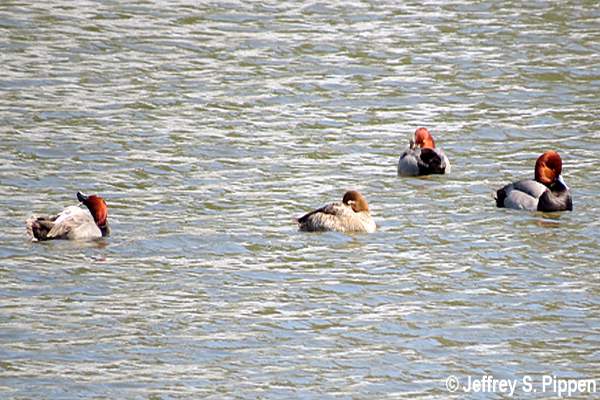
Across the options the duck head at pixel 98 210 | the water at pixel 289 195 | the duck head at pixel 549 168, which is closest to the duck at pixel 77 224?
the duck head at pixel 98 210

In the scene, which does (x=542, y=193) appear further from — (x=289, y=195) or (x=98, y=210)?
(x=98, y=210)

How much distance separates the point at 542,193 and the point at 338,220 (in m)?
2.22

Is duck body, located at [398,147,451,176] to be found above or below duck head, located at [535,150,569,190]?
below

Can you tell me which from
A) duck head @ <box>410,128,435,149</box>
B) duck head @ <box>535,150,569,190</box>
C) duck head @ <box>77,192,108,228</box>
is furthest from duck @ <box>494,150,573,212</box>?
duck head @ <box>77,192,108,228</box>

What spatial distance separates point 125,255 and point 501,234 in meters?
3.50

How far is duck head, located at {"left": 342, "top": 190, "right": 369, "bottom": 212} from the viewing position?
44.4 ft

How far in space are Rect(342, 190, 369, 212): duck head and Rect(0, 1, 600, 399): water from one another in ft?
0.98

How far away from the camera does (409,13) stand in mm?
24156

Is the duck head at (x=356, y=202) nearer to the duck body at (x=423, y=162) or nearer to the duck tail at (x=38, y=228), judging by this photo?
the duck body at (x=423, y=162)

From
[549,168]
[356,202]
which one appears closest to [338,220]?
[356,202]

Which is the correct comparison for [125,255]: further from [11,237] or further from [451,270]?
[451,270]

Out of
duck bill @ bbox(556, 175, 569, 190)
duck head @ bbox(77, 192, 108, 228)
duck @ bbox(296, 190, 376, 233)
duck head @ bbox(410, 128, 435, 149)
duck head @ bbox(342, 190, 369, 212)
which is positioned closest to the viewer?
duck head @ bbox(77, 192, 108, 228)

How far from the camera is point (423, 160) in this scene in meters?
15.6

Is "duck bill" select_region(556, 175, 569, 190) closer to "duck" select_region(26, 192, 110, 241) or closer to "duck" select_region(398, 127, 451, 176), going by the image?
"duck" select_region(398, 127, 451, 176)
